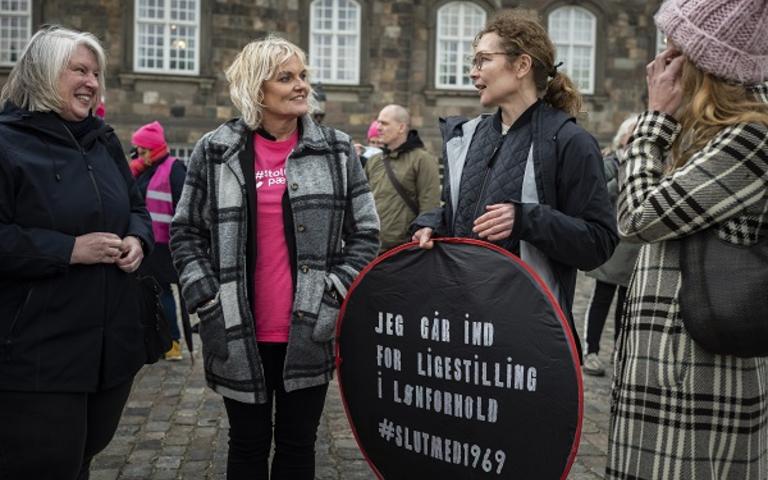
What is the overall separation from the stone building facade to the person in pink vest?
13.9 metres

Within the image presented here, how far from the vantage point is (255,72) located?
3570mm

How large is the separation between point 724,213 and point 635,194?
0.27m

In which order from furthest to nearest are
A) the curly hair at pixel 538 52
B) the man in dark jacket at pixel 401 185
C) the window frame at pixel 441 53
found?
the window frame at pixel 441 53
the man in dark jacket at pixel 401 185
the curly hair at pixel 538 52

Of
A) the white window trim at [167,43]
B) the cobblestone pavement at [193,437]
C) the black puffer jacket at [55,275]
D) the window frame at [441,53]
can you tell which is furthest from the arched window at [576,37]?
the black puffer jacket at [55,275]

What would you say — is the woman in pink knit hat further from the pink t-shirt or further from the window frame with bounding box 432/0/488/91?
the window frame with bounding box 432/0/488/91

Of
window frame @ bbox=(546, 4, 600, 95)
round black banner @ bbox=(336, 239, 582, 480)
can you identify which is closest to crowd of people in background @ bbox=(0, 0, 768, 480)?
round black banner @ bbox=(336, 239, 582, 480)

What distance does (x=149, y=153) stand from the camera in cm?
752

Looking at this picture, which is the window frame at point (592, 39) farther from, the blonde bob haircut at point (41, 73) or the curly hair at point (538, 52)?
the blonde bob haircut at point (41, 73)

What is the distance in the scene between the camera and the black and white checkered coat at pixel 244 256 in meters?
3.40

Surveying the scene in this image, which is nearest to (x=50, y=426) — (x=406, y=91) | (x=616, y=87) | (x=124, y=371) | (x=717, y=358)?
(x=124, y=371)

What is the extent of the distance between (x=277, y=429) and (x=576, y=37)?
22395mm

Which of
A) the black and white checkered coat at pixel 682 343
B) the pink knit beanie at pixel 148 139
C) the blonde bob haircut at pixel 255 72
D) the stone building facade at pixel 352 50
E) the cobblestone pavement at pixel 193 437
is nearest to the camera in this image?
the black and white checkered coat at pixel 682 343

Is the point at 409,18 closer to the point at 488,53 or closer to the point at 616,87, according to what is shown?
the point at 616,87

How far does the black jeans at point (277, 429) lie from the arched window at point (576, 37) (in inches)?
864
